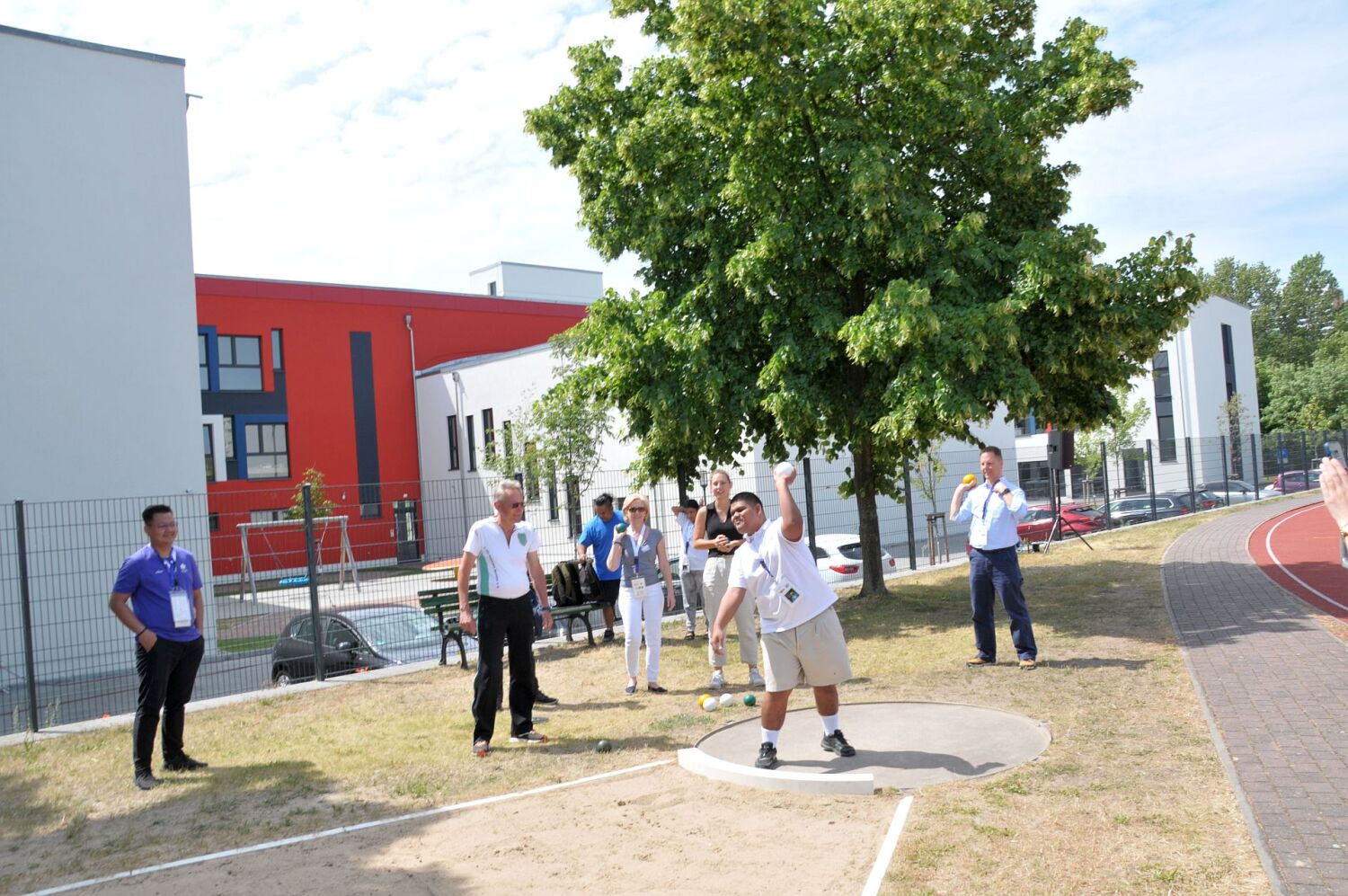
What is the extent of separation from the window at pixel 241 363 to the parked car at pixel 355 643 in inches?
1140

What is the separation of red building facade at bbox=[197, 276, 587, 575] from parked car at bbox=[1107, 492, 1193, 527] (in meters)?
22.5

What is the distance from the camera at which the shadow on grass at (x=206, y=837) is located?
17.3 ft

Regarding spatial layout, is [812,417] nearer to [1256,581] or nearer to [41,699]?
[1256,581]

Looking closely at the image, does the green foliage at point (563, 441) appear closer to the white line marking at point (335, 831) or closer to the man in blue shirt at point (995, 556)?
the man in blue shirt at point (995, 556)

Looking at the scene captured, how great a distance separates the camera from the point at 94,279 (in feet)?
57.6

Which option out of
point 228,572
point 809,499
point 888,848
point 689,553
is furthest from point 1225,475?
point 888,848

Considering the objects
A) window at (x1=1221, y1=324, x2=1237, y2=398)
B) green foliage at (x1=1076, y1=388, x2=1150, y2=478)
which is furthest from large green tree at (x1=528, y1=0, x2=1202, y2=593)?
window at (x1=1221, y1=324, x2=1237, y2=398)

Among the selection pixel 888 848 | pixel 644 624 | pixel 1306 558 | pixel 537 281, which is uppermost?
pixel 537 281

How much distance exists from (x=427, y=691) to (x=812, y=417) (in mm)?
5412

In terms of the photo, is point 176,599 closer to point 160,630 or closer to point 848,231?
point 160,630

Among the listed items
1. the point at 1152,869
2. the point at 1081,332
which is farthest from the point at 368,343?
the point at 1152,869

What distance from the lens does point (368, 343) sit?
136ft

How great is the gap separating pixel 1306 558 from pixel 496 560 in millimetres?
14818

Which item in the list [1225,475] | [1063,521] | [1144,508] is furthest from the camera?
[1225,475]
